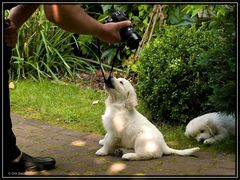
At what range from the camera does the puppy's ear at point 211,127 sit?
5.23m

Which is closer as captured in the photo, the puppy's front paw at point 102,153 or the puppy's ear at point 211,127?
the puppy's front paw at point 102,153

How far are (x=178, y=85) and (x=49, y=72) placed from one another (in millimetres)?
3160

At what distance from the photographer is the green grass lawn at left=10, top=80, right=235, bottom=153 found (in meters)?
5.39

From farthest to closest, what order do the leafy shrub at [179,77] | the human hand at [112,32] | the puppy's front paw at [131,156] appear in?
the leafy shrub at [179,77]
the puppy's front paw at [131,156]
the human hand at [112,32]

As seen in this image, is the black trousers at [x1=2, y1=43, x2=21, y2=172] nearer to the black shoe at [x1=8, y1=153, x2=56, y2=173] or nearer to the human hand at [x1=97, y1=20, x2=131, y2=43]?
the black shoe at [x1=8, y1=153, x2=56, y2=173]

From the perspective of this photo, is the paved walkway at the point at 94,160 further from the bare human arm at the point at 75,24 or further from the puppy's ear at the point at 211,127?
the bare human arm at the point at 75,24

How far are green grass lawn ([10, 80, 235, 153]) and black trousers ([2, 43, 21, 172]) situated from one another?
4.82 feet

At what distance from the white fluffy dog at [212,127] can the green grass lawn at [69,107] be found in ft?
0.27

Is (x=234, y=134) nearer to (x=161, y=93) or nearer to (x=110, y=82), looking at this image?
(x=161, y=93)

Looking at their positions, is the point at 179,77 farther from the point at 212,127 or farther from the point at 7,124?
the point at 7,124

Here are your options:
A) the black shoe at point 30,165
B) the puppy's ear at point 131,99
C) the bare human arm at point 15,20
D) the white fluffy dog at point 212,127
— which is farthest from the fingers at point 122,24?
the white fluffy dog at point 212,127

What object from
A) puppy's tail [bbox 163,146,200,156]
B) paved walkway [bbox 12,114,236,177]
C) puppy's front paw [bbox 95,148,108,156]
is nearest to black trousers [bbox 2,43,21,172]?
paved walkway [bbox 12,114,236,177]

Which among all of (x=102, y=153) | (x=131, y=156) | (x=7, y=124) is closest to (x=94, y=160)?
(x=102, y=153)

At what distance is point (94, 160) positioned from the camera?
185 inches
